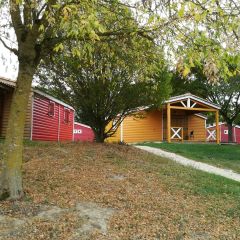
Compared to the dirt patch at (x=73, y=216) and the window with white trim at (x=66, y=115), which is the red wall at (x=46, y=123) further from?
the dirt patch at (x=73, y=216)

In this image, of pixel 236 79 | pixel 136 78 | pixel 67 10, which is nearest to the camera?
pixel 67 10

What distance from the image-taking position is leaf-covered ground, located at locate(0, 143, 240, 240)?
5473 mm

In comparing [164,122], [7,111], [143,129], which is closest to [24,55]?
[7,111]

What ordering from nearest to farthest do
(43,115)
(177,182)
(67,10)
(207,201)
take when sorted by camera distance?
(67,10) → (207,201) → (177,182) → (43,115)

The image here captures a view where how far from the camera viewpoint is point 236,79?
94.0ft

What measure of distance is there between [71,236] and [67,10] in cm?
318

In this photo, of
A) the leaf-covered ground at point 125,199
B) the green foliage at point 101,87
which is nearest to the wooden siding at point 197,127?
the green foliage at point 101,87

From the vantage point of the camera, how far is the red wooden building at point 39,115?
17.8 m

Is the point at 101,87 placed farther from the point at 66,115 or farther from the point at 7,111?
the point at 66,115

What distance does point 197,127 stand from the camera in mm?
28062

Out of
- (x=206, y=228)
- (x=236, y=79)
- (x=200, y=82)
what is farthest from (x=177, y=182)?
(x=200, y=82)

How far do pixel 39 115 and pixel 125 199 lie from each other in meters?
12.8

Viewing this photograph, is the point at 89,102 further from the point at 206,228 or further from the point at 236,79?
the point at 236,79

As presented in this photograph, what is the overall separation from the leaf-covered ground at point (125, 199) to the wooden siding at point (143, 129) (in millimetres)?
14435
